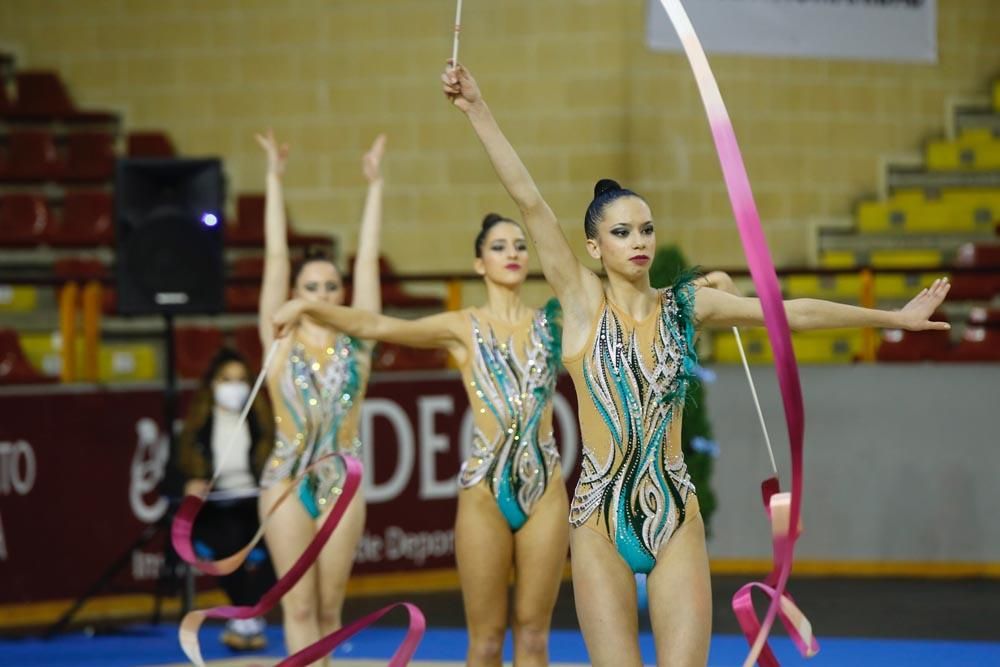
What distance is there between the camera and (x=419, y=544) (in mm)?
9805

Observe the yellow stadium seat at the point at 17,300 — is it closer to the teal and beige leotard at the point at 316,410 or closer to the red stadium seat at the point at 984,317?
the teal and beige leotard at the point at 316,410

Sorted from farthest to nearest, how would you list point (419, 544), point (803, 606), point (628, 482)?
point (419, 544), point (803, 606), point (628, 482)

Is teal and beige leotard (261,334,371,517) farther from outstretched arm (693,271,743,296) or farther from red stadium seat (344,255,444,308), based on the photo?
red stadium seat (344,255,444,308)

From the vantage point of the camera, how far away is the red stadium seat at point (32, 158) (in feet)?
39.1

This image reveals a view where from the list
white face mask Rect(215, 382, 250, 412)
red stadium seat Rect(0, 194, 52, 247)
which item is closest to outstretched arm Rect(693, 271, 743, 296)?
white face mask Rect(215, 382, 250, 412)

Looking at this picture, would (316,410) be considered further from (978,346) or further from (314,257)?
(978,346)

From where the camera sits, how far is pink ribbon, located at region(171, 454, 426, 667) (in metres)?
5.19

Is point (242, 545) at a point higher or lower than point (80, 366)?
lower

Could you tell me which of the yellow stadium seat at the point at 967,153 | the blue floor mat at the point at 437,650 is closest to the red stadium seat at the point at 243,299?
the blue floor mat at the point at 437,650

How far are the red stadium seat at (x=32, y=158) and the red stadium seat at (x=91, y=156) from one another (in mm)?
123

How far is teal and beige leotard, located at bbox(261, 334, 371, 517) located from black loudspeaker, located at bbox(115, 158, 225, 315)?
180 centimetres

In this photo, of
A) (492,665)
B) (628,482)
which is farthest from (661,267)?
(628,482)

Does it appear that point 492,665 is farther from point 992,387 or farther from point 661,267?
point 992,387

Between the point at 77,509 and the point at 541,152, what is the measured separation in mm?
4396
